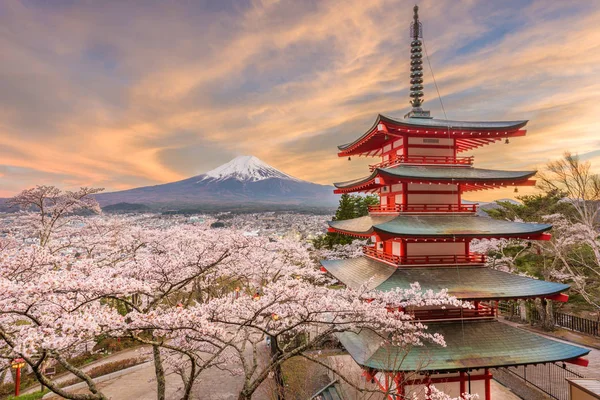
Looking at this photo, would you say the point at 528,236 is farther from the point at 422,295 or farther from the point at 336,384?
the point at 336,384

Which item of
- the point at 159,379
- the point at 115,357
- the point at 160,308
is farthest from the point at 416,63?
the point at 115,357

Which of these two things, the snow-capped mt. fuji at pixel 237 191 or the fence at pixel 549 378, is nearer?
the fence at pixel 549 378

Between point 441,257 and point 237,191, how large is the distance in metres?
127

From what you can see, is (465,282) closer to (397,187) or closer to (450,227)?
(450,227)

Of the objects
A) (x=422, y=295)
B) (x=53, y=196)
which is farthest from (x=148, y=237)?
(x=422, y=295)

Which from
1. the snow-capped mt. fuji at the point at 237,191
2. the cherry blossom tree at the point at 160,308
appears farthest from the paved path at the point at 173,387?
the snow-capped mt. fuji at the point at 237,191

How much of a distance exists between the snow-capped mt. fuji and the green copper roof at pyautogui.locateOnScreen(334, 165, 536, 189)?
93642 millimetres

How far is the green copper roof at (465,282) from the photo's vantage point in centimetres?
973

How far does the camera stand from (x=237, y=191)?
134 meters

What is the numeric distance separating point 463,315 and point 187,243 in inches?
471

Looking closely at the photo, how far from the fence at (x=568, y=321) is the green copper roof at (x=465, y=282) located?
36.8 ft

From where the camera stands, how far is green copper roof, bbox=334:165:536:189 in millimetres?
10797

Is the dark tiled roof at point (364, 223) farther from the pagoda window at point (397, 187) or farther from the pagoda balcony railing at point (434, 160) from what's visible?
the pagoda balcony railing at point (434, 160)

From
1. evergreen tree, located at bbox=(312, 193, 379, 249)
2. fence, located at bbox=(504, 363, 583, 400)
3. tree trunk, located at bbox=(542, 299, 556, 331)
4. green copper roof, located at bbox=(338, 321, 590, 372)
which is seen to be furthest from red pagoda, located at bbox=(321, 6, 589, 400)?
evergreen tree, located at bbox=(312, 193, 379, 249)
